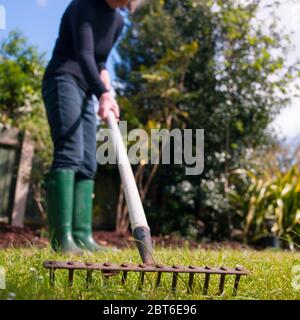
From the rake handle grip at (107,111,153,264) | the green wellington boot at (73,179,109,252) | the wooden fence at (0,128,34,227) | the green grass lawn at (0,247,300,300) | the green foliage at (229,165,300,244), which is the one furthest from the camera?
the wooden fence at (0,128,34,227)

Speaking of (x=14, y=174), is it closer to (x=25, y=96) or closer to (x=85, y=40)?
(x=25, y=96)

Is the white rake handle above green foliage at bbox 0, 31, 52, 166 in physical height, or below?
below

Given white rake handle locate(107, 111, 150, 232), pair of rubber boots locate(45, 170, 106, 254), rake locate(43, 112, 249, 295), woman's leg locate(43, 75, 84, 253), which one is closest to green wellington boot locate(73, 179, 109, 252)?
pair of rubber boots locate(45, 170, 106, 254)

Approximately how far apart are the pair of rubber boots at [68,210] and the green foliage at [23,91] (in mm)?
2293

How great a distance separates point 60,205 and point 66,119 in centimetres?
43

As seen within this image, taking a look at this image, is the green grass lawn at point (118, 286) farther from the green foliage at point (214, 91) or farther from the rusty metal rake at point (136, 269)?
the green foliage at point (214, 91)

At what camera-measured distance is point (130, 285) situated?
1237 millimetres

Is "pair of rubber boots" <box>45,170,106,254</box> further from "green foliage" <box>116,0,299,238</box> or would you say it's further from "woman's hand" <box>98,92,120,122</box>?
"green foliage" <box>116,0,299,238</box>

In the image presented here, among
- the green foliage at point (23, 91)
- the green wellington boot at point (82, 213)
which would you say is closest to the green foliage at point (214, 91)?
the green foliage at point (23, 91)

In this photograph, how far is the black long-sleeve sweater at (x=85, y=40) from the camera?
7.52 feet

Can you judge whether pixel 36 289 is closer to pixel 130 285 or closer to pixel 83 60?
pixel 130 285

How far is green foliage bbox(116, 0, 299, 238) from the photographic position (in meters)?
5.30

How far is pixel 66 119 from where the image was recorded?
245cm
